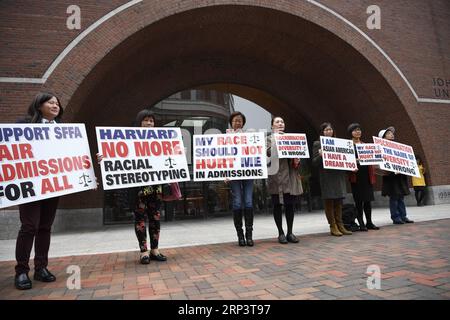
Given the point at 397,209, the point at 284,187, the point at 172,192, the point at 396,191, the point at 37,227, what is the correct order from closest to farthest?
1. the point at 37,227
2. the point at 172,192
3. the point at 284,187
4. the point at 396,191
5. the point at 397,209

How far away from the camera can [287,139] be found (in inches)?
206

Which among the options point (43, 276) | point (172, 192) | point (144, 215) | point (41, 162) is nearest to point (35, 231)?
point (43, 276)

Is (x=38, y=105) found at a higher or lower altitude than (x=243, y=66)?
lower

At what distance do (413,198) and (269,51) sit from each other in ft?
27.0

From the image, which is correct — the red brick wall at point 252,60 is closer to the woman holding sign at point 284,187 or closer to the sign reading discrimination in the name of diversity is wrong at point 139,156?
the sign reading discrimination in the name of diversity is wrong at point 139,156

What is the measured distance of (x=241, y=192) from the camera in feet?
16.2

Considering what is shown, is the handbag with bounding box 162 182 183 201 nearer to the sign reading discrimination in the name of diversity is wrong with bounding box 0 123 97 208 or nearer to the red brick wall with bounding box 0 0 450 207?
the sign reading discrimination in the name of diversity is wrong with bounding box 0 123 97 208

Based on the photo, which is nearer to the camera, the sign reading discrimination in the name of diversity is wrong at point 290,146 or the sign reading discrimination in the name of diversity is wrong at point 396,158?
the sign reading discrimination in the name of diversity is wrong at point 290,146

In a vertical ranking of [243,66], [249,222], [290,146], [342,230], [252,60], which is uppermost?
[252,60]

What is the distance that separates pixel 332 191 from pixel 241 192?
70.5 inches

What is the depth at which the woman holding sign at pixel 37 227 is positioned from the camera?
10.3 ft

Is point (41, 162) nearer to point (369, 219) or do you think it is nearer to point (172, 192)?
point (172, 192)

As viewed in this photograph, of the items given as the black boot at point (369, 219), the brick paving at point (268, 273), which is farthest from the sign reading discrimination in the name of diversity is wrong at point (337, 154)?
the brick paving at point (268, 273)

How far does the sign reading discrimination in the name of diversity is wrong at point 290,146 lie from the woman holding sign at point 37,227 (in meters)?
3.32
